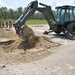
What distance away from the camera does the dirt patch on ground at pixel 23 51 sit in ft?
41.1

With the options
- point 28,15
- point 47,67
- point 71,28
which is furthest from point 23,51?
point 71,28

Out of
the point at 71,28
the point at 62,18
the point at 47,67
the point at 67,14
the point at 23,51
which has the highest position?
the point at 67,14

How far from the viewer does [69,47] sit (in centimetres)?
1503

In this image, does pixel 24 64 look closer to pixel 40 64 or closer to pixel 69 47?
pixel 40 64

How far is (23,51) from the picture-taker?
1432 cm

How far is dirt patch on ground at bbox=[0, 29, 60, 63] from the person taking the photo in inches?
494

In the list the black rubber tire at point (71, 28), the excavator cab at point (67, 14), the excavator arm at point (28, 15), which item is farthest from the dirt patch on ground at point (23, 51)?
the excavator cab at point (67, 14)

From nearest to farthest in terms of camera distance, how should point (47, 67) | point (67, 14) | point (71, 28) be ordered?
point (47, 67) → point (71, 28) → point (67, 14)

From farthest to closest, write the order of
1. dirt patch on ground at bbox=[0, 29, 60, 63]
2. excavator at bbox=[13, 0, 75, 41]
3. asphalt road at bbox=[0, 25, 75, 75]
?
excavator at bbox=[13, 0, 75, 41] < dirt patch on ground at bbox=[0, 29, 60, 63] < asphalt road at bbox=[0, 25, 75, 75]

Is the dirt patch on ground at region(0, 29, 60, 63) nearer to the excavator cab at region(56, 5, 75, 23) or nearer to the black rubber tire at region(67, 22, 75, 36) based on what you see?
the black rubber tire at region(67, 22, 75, 36)

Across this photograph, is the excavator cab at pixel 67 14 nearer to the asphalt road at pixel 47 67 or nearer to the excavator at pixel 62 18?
the excavator at pixel 62 18

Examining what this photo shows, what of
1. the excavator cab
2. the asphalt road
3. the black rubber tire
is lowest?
the asphalt road

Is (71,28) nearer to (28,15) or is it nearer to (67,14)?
(67,14)

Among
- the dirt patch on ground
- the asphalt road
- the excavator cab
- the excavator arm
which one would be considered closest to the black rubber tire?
the excavator cab
